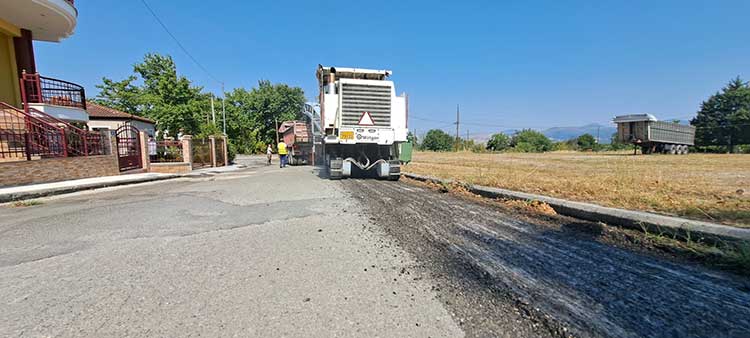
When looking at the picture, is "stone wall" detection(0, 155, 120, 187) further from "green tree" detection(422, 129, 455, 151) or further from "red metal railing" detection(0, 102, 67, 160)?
"green tree" detection(422, 129, 455, 151)

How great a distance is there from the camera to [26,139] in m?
9.48

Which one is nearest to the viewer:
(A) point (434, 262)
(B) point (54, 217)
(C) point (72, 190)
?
(A) point (434, 262)

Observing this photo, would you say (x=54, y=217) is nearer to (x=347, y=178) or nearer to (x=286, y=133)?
(x=347, y=178)

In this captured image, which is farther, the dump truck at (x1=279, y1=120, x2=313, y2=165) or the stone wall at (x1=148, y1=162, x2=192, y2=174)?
the dump truck at (x1=279, y1=120, x2=313, y2=165)

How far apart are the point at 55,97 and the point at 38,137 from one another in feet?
14.3

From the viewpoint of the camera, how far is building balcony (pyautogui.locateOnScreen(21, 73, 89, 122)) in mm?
12453

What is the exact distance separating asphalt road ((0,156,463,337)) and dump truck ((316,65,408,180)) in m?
4.77

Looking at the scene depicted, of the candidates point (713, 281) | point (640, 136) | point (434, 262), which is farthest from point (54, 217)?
point (640, 136)

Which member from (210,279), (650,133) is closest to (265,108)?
(650,133)

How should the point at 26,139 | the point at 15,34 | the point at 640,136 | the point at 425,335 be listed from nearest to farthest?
the point at 425,335 < the point at 26,139 < the point at 15,34 < the point at 640,136

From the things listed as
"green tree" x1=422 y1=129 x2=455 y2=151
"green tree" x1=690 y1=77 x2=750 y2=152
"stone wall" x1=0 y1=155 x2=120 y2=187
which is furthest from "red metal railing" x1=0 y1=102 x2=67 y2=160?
"green tree" x1=422 y1=129 x2=455 y2=151

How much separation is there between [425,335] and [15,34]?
2025cm

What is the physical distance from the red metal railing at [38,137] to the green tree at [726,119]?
192 ft

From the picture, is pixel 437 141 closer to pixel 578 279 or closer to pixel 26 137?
pixel 26 137
